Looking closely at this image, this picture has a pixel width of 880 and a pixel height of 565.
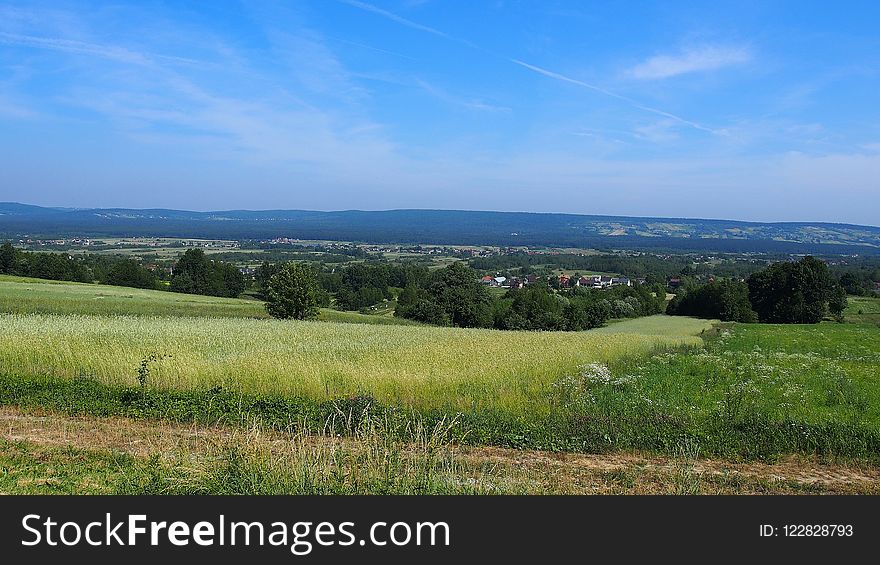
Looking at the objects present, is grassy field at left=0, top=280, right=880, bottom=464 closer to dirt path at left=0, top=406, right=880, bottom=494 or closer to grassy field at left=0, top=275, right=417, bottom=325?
dirt path at left=0, top=406, right=880, bottom=494

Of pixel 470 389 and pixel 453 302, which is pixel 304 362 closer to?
pixel 470 389

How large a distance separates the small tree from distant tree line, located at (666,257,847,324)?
49.8m

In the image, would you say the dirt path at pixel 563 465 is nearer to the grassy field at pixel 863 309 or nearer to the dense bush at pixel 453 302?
the dense bush at pixel 453 302

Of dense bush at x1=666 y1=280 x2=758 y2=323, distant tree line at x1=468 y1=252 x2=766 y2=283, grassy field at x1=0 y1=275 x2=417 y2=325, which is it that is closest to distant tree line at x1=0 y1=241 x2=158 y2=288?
grassy field at x1=0 y1=275 x2=417 y2=325

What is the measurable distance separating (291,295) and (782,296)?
56.8 meters

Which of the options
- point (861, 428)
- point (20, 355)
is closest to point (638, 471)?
point (861, 428)

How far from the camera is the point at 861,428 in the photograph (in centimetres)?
1072

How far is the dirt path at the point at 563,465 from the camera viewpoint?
26.7 feet

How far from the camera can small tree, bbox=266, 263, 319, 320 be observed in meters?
42.9

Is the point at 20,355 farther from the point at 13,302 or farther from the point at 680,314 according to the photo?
the point at 680,314

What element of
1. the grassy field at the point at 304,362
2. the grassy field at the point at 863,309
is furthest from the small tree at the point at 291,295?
the grassy field at the point at 863,309

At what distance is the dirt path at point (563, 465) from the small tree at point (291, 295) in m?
32.1

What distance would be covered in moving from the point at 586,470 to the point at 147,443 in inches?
270

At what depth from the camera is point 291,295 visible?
142ft
